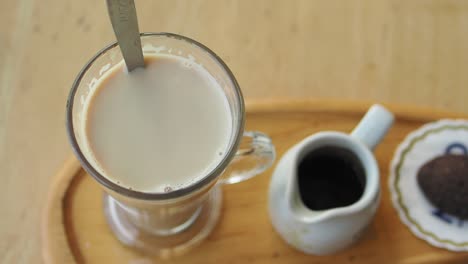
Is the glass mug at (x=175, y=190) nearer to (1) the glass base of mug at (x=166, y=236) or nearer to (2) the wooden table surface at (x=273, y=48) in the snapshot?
(1) the glass base of mug at (x=166, y=236)

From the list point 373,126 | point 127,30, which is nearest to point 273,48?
point 373,126

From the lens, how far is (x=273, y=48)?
831 millimetres

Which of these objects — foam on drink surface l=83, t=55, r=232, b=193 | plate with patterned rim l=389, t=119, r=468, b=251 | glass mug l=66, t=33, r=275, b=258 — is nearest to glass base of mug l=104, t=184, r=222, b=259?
glass mug l=66, t=33, r=275, b=258

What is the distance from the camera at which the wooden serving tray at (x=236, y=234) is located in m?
0.69

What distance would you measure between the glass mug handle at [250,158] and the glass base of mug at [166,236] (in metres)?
0.04

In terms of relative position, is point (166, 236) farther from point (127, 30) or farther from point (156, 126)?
point (127, 30)

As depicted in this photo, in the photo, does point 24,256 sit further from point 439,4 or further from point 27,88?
point 439,4

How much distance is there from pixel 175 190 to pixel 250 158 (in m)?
0.13

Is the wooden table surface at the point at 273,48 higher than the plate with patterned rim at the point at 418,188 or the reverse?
higher

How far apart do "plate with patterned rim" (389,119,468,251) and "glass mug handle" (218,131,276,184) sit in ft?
0.58

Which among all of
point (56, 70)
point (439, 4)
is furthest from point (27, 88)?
point (439, 4)

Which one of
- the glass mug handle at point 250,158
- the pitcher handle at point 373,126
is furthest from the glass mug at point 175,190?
the pitcher handle at point 373,126

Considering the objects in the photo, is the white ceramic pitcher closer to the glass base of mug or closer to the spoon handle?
the glass base of mug

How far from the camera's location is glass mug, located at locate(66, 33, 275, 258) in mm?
563
